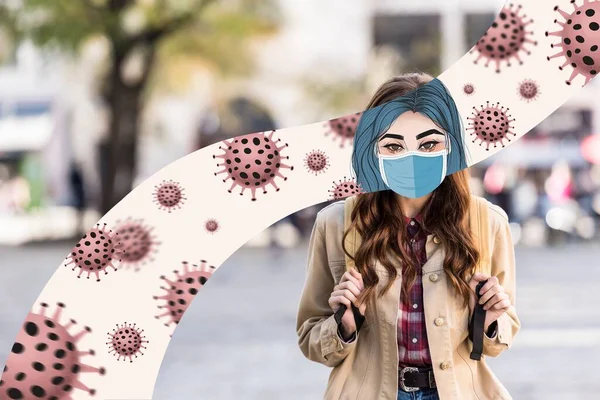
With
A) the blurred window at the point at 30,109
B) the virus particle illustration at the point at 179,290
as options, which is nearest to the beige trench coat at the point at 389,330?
the virus particle illustration at the point at 179,290

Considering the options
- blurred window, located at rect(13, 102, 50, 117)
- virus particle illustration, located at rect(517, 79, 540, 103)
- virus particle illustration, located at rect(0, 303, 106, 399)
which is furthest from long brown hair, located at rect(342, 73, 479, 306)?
blurred window, located at rect(13, 102, 50, 117)

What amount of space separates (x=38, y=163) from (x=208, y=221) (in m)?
33.7

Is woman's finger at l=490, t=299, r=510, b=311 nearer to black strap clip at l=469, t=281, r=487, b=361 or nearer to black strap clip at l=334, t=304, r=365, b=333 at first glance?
black strap clip at l=469, t=281, r=487, b=361

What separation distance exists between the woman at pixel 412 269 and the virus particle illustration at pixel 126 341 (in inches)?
17.1

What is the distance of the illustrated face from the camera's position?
97.0 inches

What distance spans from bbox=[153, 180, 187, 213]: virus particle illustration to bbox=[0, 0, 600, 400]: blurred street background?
3.55 m

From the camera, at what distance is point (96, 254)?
8.16ft

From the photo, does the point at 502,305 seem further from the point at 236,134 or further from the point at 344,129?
the point at 236,134

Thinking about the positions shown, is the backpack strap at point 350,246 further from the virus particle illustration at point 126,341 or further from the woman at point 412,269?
the virus particle illustration at point 126,341

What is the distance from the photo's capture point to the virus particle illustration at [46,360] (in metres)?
2.46

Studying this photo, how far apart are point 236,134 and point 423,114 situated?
22617 millimetres

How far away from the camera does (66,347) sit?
247cm

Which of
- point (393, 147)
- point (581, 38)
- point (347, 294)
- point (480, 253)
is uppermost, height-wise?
point (581, 38)

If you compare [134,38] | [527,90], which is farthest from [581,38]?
[134,38]
